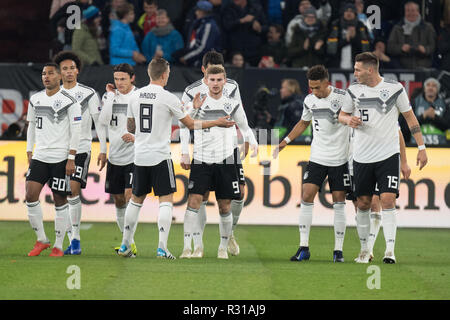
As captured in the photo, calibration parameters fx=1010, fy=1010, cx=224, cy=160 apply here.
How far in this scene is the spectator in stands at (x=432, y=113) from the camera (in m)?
17.3

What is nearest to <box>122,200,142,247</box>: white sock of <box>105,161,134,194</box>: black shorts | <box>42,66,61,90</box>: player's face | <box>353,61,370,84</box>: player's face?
<box>105,161,134,194</box>: black shorts

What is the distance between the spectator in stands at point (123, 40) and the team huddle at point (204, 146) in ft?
20.7

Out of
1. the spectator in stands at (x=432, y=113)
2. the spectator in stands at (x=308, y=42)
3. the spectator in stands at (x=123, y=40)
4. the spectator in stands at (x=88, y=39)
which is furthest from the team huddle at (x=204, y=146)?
the spectator in stands at (x=308, y=42)

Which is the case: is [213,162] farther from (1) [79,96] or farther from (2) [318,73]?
(1) [79,96]

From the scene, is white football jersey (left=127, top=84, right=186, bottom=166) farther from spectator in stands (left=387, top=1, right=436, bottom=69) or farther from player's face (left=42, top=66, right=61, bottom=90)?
spectator in stands (left=387, top=1, right=436, bottom=69)

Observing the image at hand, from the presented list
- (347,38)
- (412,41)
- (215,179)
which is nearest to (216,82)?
(215,179)

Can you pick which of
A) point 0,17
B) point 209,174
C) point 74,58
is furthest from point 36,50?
point 209,174

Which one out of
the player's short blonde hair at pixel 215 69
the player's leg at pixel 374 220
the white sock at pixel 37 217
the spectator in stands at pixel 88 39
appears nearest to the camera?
the player's short blonde hair at pixel 215 69

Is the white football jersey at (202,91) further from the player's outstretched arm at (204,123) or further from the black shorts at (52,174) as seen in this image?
the black shorts at (52,174)

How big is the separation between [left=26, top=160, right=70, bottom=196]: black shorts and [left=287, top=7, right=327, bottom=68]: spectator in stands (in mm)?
8326

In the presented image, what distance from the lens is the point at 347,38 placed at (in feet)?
60.6

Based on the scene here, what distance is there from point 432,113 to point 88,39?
628 centimetres
